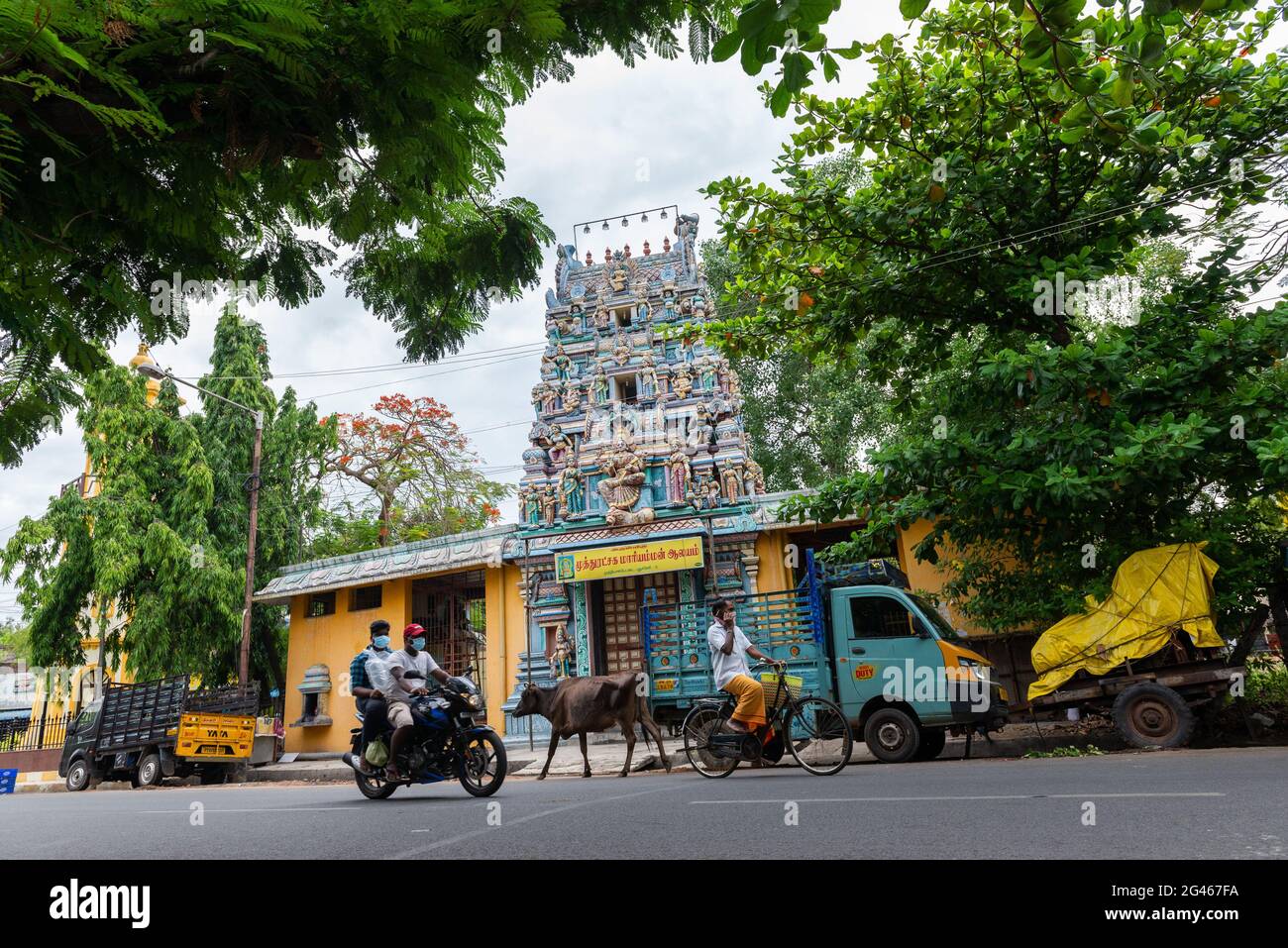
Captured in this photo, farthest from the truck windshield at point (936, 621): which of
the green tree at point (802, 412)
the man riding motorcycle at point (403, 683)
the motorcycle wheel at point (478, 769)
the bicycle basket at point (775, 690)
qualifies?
the green tree at point (802, 412)

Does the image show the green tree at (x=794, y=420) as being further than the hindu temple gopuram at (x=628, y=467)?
Yes

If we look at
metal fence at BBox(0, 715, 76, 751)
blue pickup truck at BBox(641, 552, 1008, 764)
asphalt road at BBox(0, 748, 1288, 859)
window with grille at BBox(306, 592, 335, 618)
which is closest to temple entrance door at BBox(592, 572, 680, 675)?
blue pickup truck at BBox(641, 552, 1008, 764)

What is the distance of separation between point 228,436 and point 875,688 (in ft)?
63.5

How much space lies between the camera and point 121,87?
2.49 m

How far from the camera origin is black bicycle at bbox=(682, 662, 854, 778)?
8.62 metres

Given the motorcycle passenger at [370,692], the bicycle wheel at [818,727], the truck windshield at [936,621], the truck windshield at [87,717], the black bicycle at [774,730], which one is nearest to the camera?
the motorcycle passenger at [370,692]

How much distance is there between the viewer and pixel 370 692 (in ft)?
26.0

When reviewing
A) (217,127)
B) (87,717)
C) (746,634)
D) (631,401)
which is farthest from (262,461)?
(217,127)

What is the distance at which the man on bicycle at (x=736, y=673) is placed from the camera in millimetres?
8523

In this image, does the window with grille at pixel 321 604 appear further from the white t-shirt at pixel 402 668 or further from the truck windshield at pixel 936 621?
the truck windshield at pixel 936 621

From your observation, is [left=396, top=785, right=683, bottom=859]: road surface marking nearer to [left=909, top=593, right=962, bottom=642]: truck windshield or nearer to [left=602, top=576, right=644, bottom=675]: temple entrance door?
[left=909, top=593, right=962, bottom=642]: truck windshield

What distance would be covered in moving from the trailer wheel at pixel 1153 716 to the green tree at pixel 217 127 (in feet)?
30.3

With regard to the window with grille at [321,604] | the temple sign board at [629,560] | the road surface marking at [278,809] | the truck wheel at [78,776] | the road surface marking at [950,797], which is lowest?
the truck wheel at [78,776]
